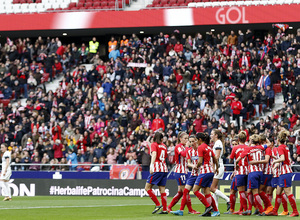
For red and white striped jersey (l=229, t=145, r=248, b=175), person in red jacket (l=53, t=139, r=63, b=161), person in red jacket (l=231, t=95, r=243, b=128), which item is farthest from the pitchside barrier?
red and white striped jersey (l=229, t=145, r=248, b=175)

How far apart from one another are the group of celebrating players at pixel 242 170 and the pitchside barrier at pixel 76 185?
10164mm

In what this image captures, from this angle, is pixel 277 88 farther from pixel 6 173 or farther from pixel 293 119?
pixel 6 173

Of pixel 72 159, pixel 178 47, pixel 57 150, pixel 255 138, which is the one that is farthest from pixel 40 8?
pixel 255 138

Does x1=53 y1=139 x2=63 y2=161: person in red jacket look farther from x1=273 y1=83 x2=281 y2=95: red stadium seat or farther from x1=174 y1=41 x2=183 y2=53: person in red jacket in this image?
x1=273 y1=83 x2=281 y2=95: red stadium seat

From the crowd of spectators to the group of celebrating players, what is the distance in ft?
31.5

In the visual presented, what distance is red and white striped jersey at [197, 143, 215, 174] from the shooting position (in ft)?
48.3

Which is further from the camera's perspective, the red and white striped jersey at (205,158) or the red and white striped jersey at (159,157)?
the red and white striped jersey at (159,157)

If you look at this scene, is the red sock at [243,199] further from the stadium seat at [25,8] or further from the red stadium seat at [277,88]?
the stadium seat at [25,8]

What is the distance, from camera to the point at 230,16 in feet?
110

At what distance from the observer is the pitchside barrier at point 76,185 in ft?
87.2

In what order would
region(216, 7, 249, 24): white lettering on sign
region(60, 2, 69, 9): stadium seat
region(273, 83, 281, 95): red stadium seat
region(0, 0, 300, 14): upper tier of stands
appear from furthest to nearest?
region(60, 2, 69, 9): stadium seat → region(0, 0, 300, 14): upper tier of stands → region(216, 7, 249, 24): white lettering on sign → region(273, 83, 281, 95): red stadium seat

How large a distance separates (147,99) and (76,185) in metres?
5.41

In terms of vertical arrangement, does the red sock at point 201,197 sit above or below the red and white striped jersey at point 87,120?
below

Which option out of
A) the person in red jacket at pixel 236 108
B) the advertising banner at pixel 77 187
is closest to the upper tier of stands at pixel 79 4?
the person in red jacket at pixel 236 108
